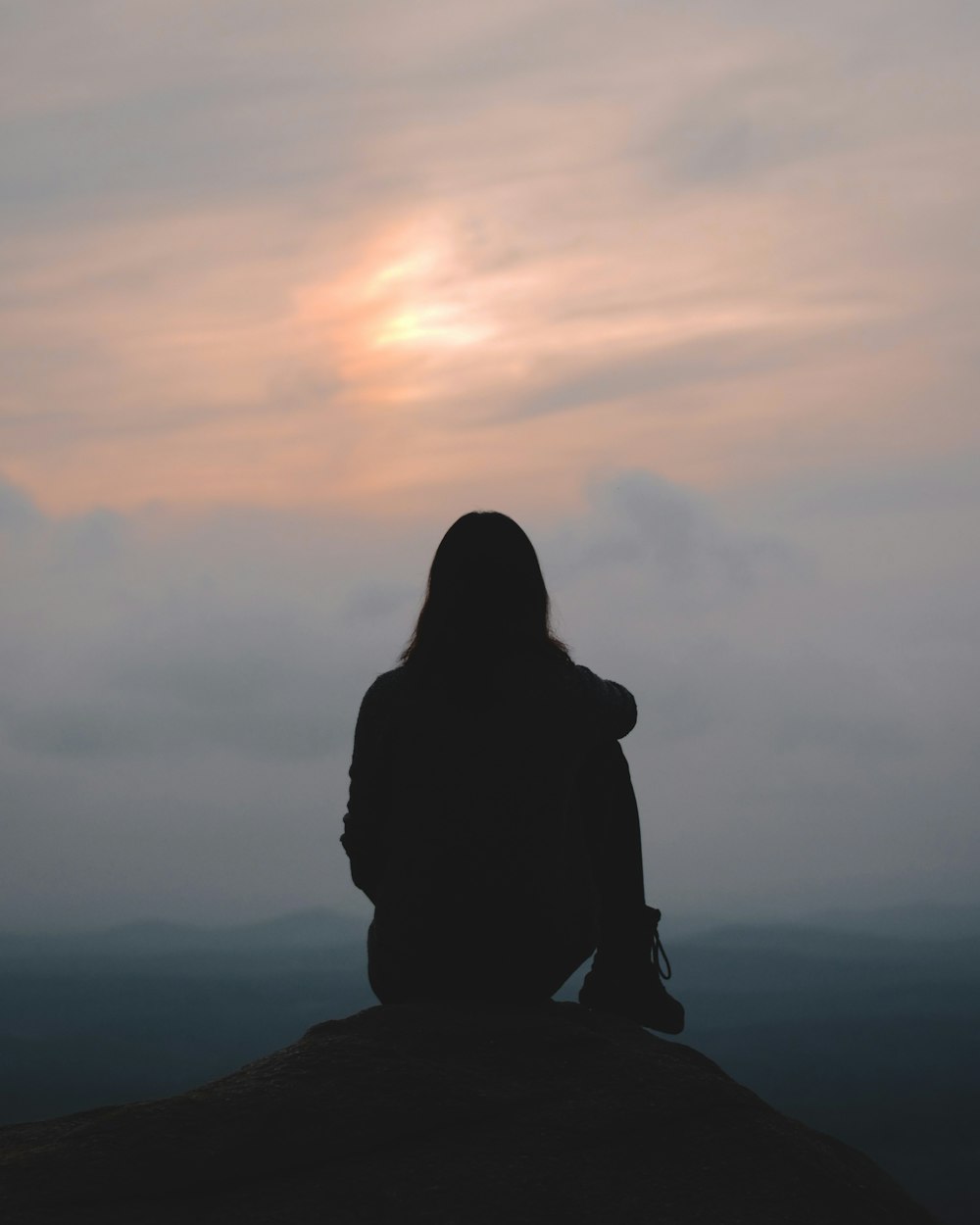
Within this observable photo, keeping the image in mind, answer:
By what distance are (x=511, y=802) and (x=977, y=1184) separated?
198462 mm

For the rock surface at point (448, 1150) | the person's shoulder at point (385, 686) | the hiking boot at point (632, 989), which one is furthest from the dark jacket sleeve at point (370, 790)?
the hiking boot at point (632, 989)

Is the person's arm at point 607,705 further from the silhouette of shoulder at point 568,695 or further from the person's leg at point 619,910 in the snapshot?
the person's leg at point 619,910

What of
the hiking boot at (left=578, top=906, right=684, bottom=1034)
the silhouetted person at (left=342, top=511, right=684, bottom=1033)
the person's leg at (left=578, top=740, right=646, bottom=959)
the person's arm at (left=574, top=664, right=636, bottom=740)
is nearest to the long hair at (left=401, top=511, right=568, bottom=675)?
the silhouetted person at (left=342, top=511, right=684, bottom=1033)

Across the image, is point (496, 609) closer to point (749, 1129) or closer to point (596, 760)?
point (596, 760)

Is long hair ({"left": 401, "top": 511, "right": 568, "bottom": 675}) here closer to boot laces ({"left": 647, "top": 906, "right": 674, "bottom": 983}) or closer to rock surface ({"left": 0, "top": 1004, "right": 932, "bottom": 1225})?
boot laces ({"left": 647, "top": 906, "right": 674, "bottom": 983})

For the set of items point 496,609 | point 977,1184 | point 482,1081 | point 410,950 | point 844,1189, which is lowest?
point 977,1184

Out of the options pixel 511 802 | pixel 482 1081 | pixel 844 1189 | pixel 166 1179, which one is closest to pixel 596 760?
pixel 511 802

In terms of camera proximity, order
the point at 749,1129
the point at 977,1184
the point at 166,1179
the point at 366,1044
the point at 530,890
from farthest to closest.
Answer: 1. the point at 977,1184
2. the point at 530,890
3. the point at 366,1044
4. the point at 749,1129
5. the point at 166,1179

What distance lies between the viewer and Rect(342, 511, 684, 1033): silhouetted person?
4.25 m

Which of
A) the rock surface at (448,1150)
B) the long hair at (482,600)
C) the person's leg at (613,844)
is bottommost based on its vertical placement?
the rock surface at (448,1150)

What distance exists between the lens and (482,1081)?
374cm

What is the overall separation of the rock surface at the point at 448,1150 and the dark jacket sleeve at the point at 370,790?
0.69m

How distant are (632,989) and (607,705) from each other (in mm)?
1180

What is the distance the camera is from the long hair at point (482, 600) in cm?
440
